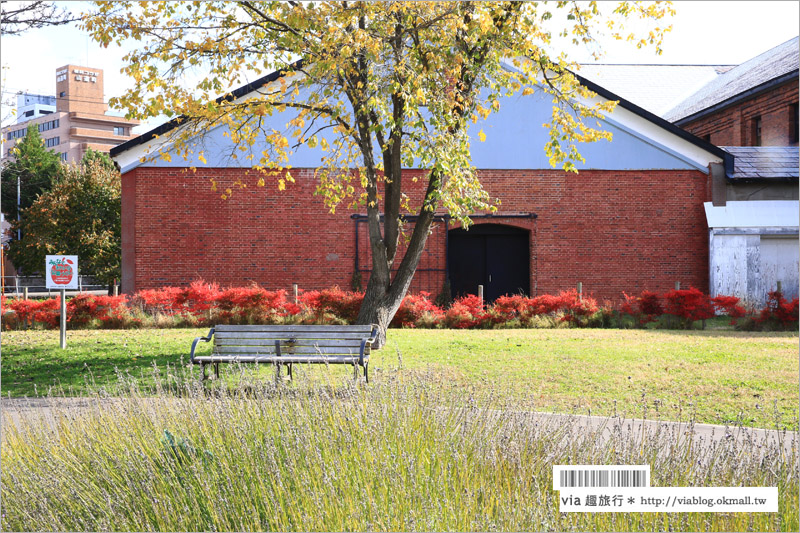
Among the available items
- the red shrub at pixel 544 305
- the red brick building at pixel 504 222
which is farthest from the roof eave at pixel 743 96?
the red shrub at pixel 544 305

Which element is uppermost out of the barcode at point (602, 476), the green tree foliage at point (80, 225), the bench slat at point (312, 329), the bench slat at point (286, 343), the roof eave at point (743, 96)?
the roof eave at point (743, 96)

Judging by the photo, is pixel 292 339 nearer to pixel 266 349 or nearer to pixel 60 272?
pixel 266 349

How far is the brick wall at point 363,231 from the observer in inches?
869

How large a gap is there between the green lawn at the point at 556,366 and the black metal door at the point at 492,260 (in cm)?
665

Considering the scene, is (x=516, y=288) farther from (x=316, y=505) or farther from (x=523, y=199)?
(x=316, y=505)

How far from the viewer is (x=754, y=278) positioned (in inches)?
889

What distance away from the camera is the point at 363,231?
22406mm

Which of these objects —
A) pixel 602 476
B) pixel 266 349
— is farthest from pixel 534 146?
pixel 602 476

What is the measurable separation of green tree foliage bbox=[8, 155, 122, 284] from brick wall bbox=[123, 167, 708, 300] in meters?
21.6

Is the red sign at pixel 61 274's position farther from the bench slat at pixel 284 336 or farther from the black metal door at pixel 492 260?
the black metal door at pixel 492 260

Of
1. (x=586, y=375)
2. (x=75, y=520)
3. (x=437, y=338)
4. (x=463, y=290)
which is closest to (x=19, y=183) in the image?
(x=463, y=290)

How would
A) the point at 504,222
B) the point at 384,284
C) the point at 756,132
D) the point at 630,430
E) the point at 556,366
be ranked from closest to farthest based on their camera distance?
the point at 630,430
the point at 556,366
the point at 384,284
the point at 504,222
the point at 756,132

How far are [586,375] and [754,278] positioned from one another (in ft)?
46.9

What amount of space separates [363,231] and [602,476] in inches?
760
